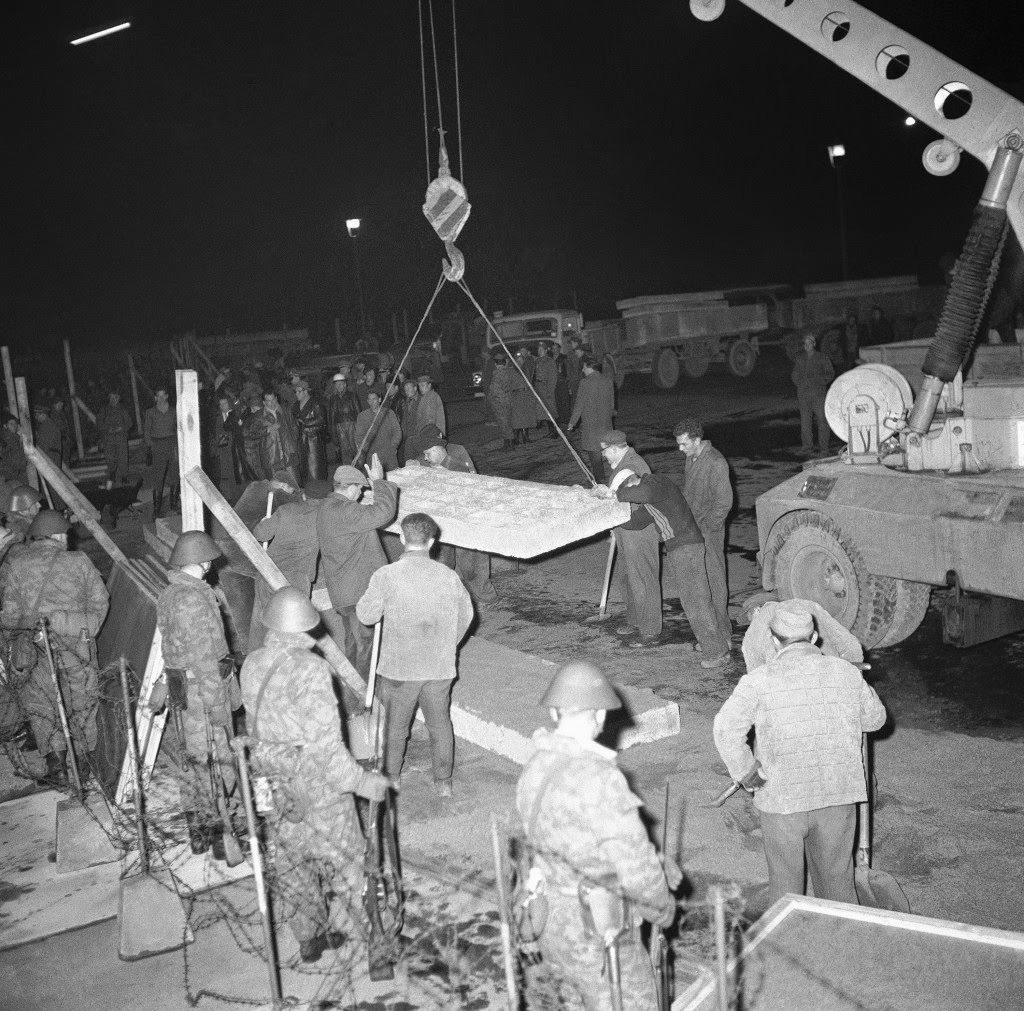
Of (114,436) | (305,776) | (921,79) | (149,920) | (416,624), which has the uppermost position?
(921,79)

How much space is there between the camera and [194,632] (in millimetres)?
6395

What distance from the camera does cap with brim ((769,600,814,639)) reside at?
4.58m

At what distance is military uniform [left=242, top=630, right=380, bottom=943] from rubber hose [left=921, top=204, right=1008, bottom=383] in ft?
17.7

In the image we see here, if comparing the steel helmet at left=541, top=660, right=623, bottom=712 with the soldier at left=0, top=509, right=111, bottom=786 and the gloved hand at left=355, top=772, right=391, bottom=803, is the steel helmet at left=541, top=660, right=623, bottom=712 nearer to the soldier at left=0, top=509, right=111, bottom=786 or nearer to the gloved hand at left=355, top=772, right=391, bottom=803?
the gloved hand at left=355, top=772, right=391, bottom=803

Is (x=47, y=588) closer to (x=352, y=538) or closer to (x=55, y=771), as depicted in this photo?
(x=55, y=771)

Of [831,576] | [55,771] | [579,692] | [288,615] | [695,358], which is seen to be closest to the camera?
[579,692]

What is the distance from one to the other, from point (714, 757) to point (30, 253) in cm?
4361

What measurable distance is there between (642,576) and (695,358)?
19526mm

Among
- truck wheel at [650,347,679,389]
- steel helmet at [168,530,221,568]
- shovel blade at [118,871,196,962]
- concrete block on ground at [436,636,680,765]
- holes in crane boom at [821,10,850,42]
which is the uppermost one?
holes in crane boom at [821,10,850,42]

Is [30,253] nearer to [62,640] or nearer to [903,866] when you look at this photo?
[62,640]

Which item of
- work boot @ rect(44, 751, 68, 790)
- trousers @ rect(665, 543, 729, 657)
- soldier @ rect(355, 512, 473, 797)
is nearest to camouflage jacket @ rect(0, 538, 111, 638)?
work boot @ rect(44, 751, 68, 790)

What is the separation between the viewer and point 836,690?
4.54m

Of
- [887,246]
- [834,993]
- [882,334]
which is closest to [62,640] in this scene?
[834,993]

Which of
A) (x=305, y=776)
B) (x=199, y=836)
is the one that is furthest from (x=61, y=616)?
(x=305, y=776)
